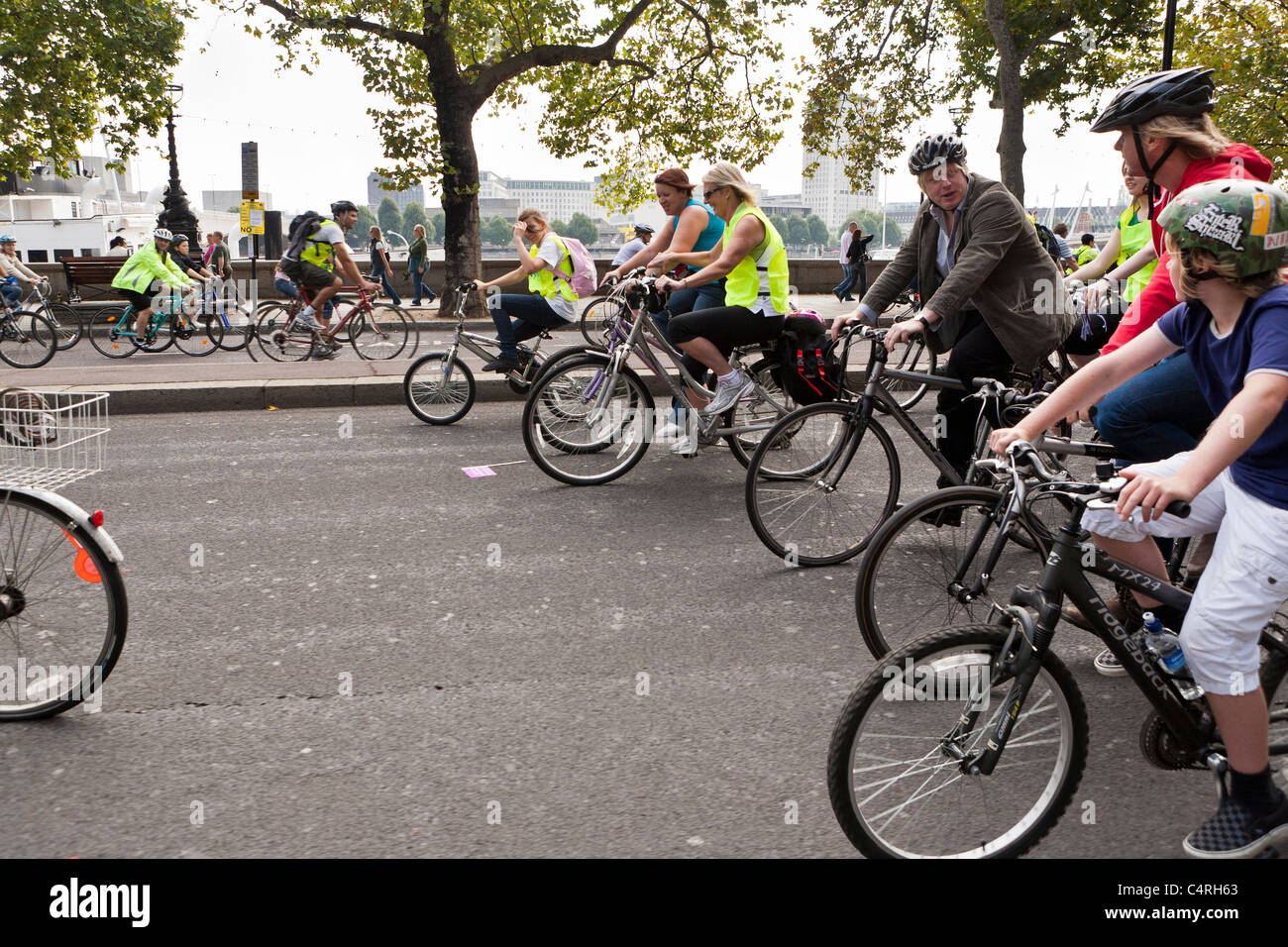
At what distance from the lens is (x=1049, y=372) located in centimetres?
543

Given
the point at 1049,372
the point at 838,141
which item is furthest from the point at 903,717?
the point at 838,141

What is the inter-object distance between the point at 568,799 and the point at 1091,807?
4.52ft

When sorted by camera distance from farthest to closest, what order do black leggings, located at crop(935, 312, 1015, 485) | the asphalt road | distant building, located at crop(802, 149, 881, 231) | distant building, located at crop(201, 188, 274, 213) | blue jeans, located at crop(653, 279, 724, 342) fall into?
1. distant building, located at crop(802, 149, 881, 231)
2. distant building, located at crop(201, 188, 274, 213)
3. blue jeans, located at crop(653, 279, 724, 342)
4. black leggings, located at crop(935, 312, 1015, 485)
5. the asphalt road

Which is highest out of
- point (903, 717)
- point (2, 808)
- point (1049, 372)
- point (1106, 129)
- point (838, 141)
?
point (838, 141)

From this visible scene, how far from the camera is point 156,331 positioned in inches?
552

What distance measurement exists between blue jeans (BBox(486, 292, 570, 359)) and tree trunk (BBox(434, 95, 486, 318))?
10.9 m

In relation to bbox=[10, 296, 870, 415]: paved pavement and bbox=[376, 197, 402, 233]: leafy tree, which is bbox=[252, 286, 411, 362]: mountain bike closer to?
bbox=[10, 296, 870, 415]: paved pavement

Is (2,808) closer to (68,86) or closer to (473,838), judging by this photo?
(473,838)

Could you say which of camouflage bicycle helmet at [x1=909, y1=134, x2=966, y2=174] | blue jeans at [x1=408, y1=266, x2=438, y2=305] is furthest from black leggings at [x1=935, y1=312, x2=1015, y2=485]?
blue jeans at [x1=408, y1=266, x2=438, y2=305]

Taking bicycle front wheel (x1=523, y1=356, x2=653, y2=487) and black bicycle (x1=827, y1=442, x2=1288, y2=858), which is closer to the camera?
black bicycle (x1=827, y1=442, x2=1288, y2=858)

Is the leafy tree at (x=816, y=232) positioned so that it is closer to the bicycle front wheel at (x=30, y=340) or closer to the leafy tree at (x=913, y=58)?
the leafy tree at (x=913, y=58)

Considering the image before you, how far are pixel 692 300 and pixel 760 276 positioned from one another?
1.19 metres

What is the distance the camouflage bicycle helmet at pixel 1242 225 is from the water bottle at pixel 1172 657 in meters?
0.85

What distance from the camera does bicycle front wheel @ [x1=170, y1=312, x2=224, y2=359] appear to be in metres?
14.1
